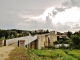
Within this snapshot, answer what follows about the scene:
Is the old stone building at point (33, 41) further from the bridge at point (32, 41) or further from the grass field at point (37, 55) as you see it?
the grass field at point (37, 55)

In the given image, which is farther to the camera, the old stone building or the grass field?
the old stone building

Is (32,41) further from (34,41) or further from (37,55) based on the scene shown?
(37,55)

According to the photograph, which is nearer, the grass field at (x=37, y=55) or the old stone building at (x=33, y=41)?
the grass field at (x=37, y=55)

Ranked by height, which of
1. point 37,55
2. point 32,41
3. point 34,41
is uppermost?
point 32,41

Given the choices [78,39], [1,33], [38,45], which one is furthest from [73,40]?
[1,33]

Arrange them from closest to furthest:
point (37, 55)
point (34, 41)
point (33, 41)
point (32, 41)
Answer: point (37, 55) → point (32, 41) → point (33, 41) → point (34, 41)

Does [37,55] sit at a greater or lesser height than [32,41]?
lesser

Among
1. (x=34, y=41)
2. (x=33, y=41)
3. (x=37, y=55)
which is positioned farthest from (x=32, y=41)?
(x=37, y=55)

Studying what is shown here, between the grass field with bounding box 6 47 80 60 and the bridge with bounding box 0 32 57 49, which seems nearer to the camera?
the grass field with bounding box 6 47 80 60

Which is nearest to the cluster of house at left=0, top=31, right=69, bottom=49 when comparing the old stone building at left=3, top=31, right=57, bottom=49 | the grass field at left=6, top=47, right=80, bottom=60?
the old stone building at left=3, top=31, right=57, bottom=49

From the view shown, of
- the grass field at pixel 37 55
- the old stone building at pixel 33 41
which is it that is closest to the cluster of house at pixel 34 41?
the old stone building at pixel 33 41

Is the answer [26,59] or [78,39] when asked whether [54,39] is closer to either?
[78,39]

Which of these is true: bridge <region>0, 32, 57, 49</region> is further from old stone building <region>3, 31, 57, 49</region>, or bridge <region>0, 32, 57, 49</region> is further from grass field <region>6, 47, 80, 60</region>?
grass field <region>6, 47, 80, 60</region>

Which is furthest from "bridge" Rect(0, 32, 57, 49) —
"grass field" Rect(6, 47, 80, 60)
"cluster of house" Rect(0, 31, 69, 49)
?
"grass field" Rect(6, 47, 80, 60)
